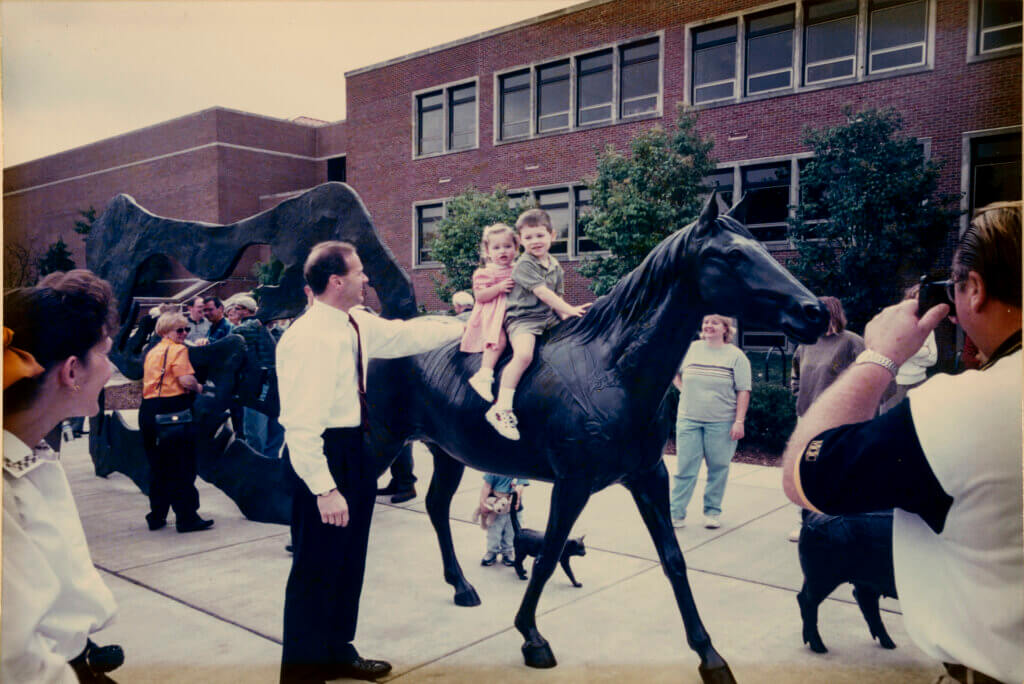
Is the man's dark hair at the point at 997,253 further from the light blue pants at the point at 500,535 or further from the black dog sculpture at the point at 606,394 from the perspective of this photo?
the light blue pants at the point at 500,535

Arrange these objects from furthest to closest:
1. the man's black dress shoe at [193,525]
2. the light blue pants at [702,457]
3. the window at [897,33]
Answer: the man's black dress shoe at [193,525] < the light blue pants at [702,457] < the window at [897,33]

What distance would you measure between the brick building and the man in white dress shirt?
4.28 feet

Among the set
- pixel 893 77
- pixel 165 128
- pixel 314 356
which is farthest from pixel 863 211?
pixel 165 128

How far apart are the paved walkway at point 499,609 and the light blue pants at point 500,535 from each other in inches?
5.5

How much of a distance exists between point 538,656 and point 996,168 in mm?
2489

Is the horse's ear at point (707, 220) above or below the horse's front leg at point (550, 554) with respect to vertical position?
above

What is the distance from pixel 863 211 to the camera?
11.3 feet

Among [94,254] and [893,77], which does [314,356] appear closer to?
[893,77]

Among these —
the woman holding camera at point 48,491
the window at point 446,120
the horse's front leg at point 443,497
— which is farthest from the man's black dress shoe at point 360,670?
the window at point 446,120

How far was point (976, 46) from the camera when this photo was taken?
7.39 feet

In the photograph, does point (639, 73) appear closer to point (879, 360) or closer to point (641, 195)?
point (641, 195)

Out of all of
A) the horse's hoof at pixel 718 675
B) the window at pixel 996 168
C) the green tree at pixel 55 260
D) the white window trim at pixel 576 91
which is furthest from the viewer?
the green tree at pixel 55 260

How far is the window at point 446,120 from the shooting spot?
423cm

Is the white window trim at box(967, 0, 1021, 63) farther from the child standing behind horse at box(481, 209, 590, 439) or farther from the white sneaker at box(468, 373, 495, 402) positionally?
the white sneaker at box(468, 373, 495, 402)
